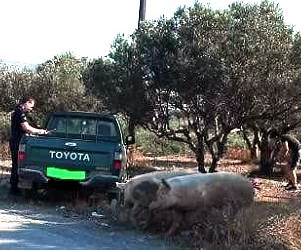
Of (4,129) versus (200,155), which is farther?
(4,129)

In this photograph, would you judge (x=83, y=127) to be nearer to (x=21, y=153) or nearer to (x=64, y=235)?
(x=21, y=153)

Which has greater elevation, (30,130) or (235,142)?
(235,142)

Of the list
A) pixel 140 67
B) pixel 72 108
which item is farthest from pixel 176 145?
pixel 140 67

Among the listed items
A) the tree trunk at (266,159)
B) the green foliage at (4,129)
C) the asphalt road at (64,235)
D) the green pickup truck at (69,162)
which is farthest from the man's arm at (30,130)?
the green foliage at (4,129)

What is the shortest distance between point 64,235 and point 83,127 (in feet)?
13.5

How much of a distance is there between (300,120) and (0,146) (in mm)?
9858

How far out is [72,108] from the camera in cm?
2345

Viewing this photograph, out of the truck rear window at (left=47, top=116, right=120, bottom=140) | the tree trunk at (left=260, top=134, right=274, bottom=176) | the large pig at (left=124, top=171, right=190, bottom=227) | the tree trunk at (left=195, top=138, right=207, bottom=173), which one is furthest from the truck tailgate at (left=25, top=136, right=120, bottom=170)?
the tree trunk at (left=260, top=134, right=274, bottom=176)

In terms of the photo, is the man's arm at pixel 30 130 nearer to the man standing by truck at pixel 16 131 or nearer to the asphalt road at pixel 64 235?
the man standing by truck at pixel 16 131

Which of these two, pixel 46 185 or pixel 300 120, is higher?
pixel 300 120

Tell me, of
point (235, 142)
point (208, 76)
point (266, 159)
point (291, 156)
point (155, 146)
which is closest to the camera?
point (208, 76)

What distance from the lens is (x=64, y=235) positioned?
8.87 metres

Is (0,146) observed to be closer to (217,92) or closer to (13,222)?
(217,92)

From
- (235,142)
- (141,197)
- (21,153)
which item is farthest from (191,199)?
(235,142)
